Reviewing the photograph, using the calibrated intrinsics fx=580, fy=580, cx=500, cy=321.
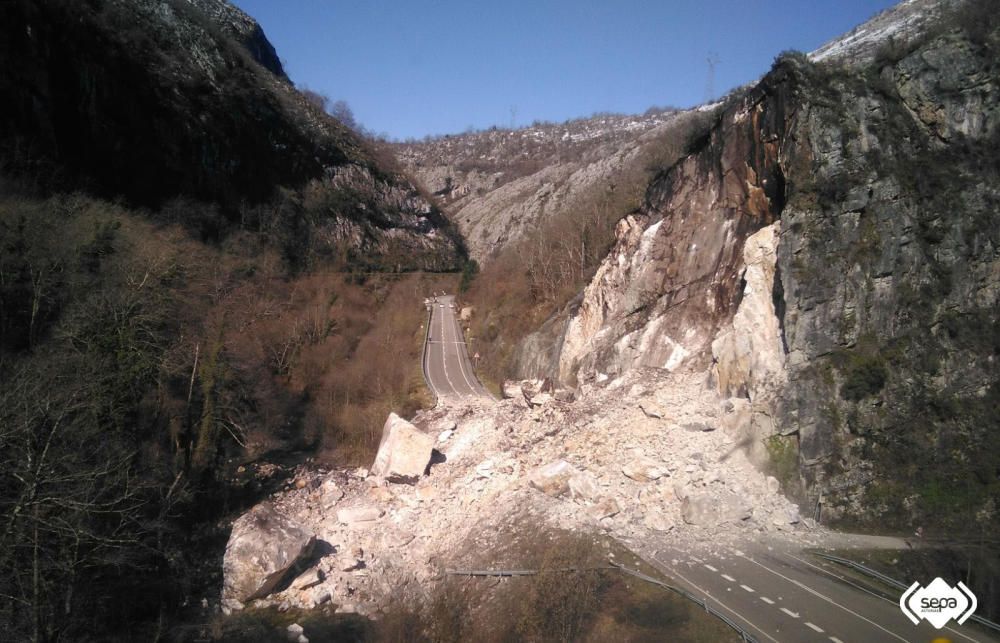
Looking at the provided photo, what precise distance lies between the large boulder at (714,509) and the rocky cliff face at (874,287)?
5.24 ft

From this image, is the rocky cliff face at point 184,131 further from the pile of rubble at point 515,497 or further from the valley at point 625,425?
the pile of rubble at point 515,497

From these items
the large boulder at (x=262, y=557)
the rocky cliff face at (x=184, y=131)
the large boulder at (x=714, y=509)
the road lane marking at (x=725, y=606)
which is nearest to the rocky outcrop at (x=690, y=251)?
the large boulder at (x=714, y=509)

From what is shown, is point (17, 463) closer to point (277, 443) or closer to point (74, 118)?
point (277, 443)

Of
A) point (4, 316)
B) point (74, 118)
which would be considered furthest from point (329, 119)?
point (4, 316)

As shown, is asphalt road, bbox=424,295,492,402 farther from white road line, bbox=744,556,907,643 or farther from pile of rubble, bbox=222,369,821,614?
white road line, bbox=744,556,907,643

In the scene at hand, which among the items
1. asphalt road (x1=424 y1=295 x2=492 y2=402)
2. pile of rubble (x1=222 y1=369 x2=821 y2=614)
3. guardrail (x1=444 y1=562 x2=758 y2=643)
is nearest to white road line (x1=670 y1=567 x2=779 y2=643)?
guardrail (x1=444 y1=562 x2=758 y2=643)

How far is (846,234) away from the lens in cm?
1611

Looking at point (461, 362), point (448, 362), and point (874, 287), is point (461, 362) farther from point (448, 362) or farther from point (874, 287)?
point (874, 287)

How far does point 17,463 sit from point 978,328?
21167 millimetres

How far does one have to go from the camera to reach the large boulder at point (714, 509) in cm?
1377

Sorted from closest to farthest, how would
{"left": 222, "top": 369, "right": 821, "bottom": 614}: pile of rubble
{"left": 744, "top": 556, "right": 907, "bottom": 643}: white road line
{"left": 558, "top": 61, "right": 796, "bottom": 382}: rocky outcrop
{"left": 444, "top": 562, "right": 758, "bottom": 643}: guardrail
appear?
{"left": 744, "top": 556, "right": 907, "bottom": 643}: white road line
{"left": 444, "top": 562, "right": 758, "bottom": 643}: guardrail
{"left": 222, "top": 369, "right": 821, "bottom": 614}: pile of rubble
{"left": 558, "top": 61, "right": 796, "bottom": 382}: rocky outcrop

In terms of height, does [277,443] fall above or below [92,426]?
below

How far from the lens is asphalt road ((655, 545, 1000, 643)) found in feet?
31.3

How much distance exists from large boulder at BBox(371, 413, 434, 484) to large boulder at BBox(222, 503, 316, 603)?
3.94 m
